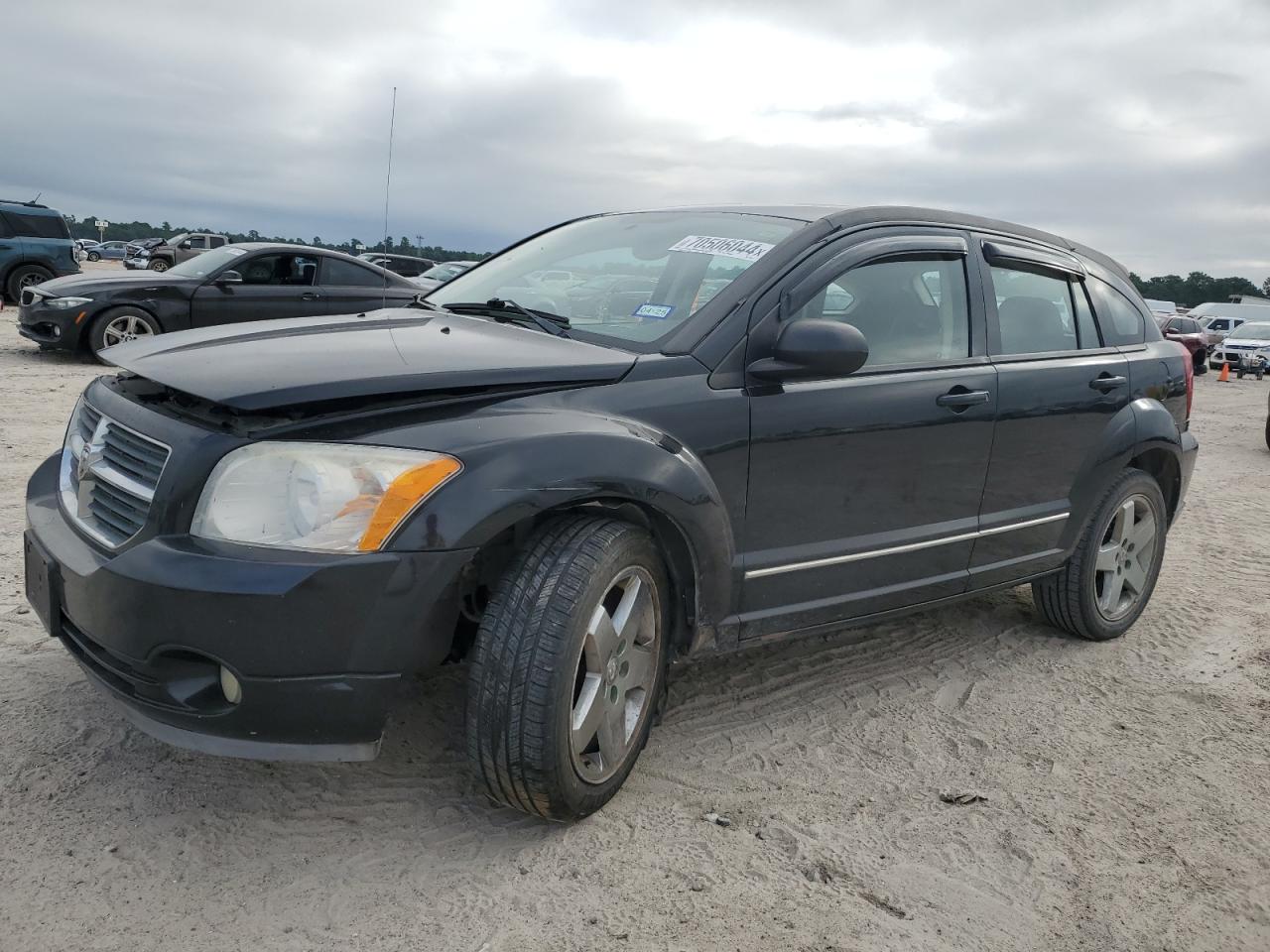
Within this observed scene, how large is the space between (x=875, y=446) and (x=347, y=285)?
9.14 m

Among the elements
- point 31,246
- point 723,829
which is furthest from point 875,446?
point 31,246

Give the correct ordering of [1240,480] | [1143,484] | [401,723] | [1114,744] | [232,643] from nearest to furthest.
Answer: [232,643] < [401,723] < [1114,744] < [1143,484] < [1240,480]

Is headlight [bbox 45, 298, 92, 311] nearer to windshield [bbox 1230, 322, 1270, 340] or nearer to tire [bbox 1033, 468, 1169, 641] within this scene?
tire [bbox 1033, 468, 1169, 641]

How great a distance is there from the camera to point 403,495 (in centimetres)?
229

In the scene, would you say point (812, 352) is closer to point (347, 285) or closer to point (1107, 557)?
point (1107, 557)


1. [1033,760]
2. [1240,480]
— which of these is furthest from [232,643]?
[1240,480]

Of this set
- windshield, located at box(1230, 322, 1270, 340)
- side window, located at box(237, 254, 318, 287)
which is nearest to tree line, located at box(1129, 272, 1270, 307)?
windshield, located at box(1230, 322, 1270, 340)

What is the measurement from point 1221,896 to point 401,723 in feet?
7.38

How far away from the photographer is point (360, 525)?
2266mm

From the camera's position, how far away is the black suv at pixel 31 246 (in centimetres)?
1653

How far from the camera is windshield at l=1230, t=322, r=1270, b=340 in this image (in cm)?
2541

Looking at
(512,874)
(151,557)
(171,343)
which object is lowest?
(512,874)

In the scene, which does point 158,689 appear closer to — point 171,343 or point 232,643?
point 232,643

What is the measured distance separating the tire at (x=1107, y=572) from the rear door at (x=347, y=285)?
8.30 m
